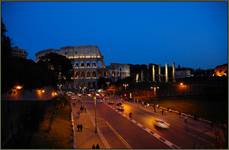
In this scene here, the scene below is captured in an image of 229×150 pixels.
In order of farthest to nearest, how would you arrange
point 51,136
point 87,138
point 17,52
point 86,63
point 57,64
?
point 86,63, point 57,64, point 17,52, point 87,138, point 51,136

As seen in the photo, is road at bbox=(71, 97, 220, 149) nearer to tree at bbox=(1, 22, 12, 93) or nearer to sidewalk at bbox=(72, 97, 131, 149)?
sidewalk at bbox=(72, 97, 131, 149)

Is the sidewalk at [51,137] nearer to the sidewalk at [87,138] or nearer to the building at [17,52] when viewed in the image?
the sidewalk at [87,138]

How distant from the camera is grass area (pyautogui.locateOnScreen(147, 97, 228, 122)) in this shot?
47.9 meters

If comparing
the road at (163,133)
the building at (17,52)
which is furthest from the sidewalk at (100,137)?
the building at (17,52)

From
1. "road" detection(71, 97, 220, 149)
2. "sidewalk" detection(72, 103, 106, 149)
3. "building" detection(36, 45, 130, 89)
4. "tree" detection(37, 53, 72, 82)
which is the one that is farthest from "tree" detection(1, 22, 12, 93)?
"building" detection(36, 45, 130, 89)

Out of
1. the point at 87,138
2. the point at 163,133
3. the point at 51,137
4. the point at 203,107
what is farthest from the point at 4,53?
the point at 203,107

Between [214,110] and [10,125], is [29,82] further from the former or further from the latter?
[214,110]

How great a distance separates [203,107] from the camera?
55.3 metres

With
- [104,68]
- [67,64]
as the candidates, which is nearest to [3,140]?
[67,64]

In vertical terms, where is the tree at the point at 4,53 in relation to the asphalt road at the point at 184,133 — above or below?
above

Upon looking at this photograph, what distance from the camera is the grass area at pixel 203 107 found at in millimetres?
47931

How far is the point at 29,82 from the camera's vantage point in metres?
43.2

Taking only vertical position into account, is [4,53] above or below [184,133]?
above

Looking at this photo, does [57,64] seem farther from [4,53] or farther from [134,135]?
[4,53]
